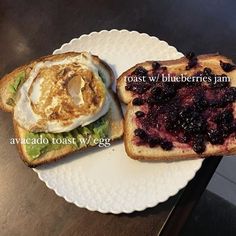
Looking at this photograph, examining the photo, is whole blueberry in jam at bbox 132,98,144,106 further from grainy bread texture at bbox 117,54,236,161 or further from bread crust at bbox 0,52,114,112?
bread crust at bbox 0,52,114,112

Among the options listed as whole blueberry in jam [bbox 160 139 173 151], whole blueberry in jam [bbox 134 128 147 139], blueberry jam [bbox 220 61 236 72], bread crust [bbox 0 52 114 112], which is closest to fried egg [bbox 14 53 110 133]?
bread crust [bbox 0 52 114 112]

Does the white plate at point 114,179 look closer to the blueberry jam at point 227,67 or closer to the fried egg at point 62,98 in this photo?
the fried egg at point 62,98

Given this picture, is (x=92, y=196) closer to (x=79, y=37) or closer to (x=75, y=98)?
(x=75, y=98)

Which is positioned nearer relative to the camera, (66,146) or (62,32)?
(66,146)

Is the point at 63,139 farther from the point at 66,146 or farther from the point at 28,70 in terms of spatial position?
the point at 28,70

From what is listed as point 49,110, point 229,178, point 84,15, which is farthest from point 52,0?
point 229,178

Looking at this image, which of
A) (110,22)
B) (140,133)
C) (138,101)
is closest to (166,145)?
(140,133)

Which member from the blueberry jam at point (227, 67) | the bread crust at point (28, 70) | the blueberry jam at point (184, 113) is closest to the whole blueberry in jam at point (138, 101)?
the blueberry jam at point (184, 113)
